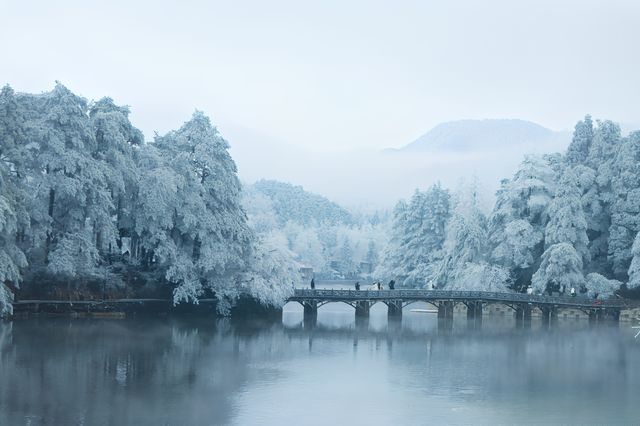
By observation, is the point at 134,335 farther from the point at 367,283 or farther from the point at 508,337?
the point at 367,283

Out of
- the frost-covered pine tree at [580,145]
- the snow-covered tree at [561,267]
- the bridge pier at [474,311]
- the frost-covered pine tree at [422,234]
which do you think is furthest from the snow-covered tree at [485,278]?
the frost-covered pine tree at [422,234]

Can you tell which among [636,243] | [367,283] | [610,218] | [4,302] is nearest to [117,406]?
[4,302]

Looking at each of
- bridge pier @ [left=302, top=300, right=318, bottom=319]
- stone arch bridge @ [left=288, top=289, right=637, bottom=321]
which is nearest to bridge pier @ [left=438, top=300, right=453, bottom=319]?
stone arch bridge @ [left=288, top=289, right=637, bottom=321]

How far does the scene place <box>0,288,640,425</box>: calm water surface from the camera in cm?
3119

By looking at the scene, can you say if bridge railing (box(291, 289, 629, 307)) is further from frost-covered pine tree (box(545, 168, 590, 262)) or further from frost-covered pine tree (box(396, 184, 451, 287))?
frost-covered pine tree (box(396, 184, 451, 287))

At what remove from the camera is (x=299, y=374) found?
1583 inches

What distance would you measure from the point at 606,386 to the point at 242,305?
1242 inches

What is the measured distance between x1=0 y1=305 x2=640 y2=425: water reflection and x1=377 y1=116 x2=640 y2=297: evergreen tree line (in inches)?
546

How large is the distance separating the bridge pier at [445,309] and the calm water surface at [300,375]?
475 inches

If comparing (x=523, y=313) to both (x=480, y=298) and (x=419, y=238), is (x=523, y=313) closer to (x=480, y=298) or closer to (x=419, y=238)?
(x=480, y=298)

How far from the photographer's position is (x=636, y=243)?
71.2 metres

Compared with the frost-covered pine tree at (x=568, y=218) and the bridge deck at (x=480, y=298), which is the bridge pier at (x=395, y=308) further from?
the frost-covered pine tree at (x=568, y=218)

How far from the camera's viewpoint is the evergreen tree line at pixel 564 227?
74.1m

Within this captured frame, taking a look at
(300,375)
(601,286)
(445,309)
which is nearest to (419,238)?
(445,309)
